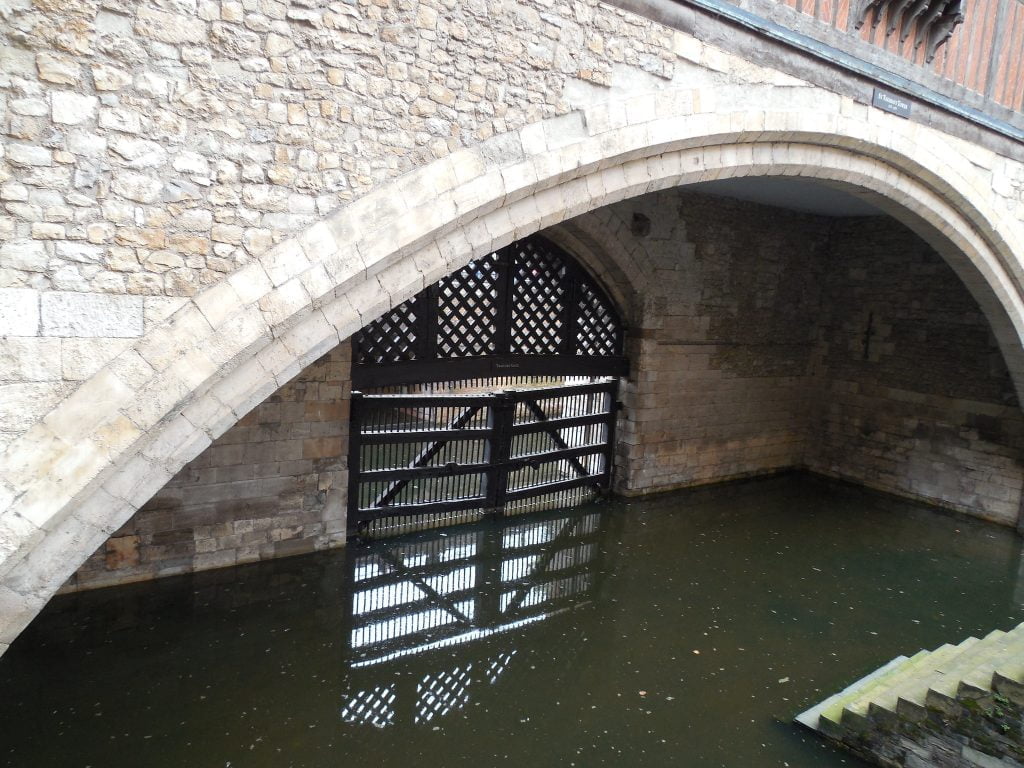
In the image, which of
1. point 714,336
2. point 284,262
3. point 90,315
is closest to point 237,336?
point 284,262

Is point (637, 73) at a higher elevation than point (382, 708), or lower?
higher

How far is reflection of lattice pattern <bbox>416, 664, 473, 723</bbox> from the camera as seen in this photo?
3443 mm

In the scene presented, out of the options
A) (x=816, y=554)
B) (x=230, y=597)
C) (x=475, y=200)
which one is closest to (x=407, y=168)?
(x=475, y=200)

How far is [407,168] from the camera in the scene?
2.88m

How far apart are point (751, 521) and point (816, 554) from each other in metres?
0.79

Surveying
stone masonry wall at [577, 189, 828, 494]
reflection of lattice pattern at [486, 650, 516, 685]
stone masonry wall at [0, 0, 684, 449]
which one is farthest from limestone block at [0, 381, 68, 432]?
stone masonry wall at [577, 189, 828, 494]

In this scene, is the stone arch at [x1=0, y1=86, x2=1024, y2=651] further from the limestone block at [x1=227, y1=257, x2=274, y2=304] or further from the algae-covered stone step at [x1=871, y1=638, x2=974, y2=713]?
the algae-covered stone step at [x1=871, y1=638, x2=974, y2=713]

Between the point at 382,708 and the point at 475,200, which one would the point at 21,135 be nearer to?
the point at 475,200

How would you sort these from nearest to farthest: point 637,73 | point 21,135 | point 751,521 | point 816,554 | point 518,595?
point 21,135, point 637,73, point 518,595, point 816,554, point 751,521

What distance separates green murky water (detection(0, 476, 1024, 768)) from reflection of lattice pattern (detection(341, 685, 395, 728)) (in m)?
0.01

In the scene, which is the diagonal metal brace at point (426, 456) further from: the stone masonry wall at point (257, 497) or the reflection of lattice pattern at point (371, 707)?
the reflection of lattice pattern at point (371, 707)

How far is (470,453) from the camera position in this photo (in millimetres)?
6195

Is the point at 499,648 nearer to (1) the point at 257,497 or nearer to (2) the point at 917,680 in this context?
(1) the point at 257,497

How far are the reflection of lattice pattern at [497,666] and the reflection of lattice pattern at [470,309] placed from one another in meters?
2.51
